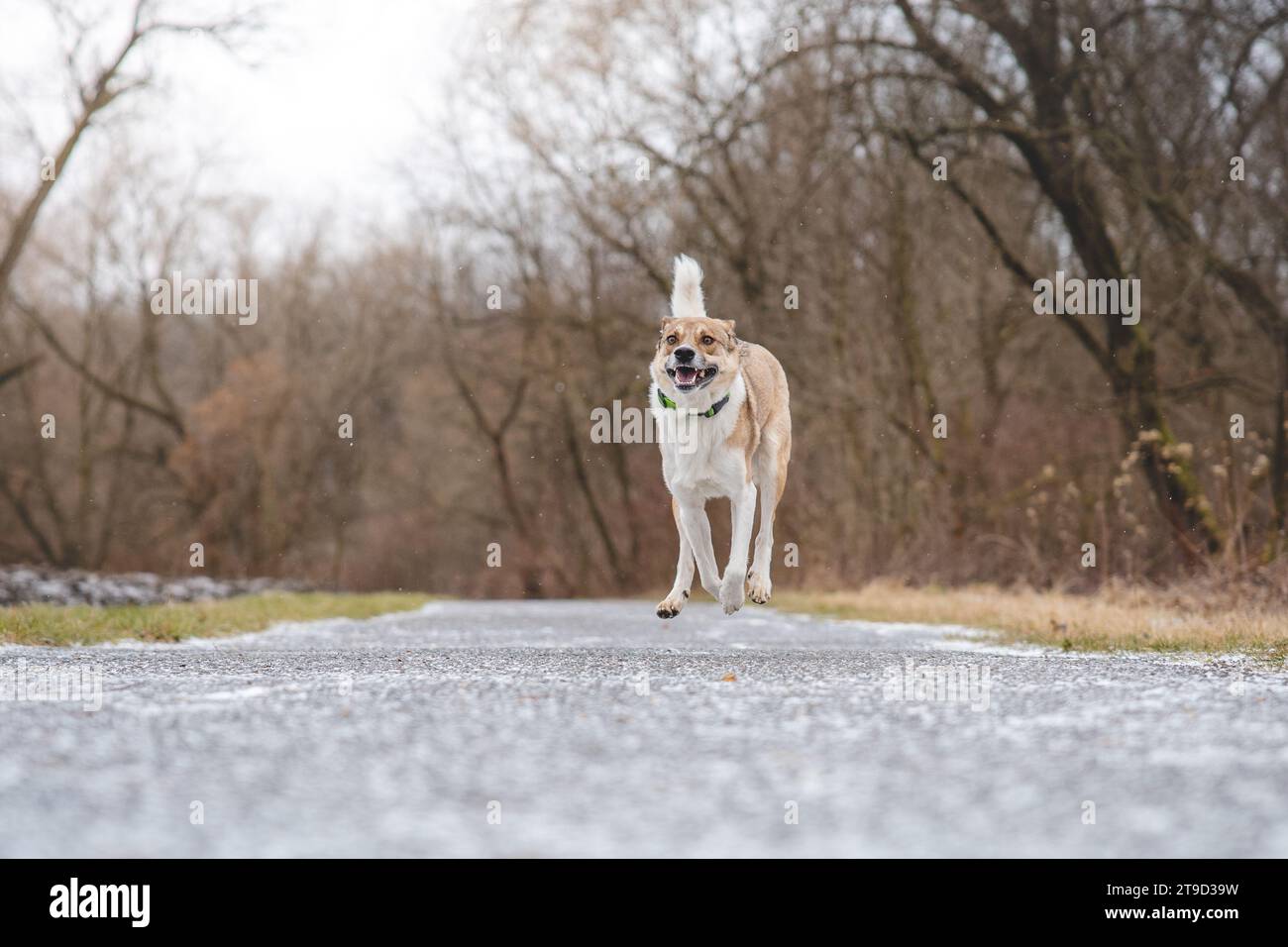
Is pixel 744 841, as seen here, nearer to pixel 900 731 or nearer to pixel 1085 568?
pixel 900 731

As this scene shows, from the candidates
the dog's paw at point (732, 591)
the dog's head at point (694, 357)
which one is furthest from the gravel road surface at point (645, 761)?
the dog's head at point (694, 357)

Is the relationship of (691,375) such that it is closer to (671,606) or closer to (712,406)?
(712,406)

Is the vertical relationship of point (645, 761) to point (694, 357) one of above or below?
below

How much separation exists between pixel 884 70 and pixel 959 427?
5.60 metres

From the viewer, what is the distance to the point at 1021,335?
22.4 m

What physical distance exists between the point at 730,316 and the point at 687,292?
44.8 ft

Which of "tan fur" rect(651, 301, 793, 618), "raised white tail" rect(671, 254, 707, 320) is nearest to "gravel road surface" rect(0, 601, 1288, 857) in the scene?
"tan fur" rect(651, 301, 793, 618)

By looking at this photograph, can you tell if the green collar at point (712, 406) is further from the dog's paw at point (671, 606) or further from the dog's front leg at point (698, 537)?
the dog's paw at point (671, 606)

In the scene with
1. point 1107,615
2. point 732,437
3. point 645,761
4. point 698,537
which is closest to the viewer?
point 645,761

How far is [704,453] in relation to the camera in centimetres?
782

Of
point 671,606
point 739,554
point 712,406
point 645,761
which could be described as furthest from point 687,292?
point 645,761

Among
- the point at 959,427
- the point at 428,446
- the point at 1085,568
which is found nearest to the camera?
the point at 1085,568

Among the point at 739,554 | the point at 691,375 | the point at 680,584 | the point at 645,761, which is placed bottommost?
the point at 645,761
